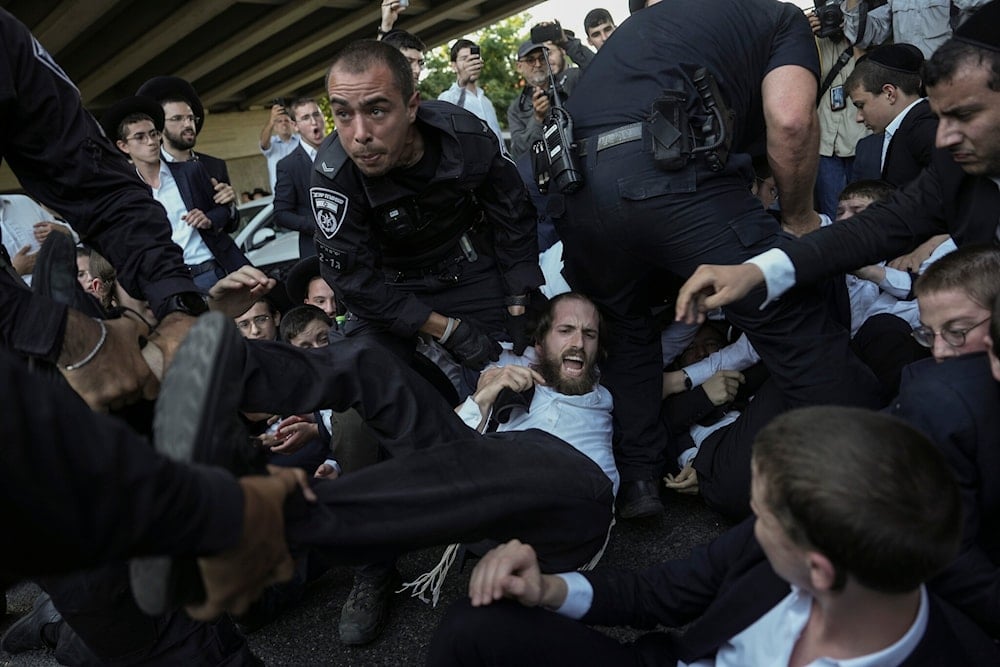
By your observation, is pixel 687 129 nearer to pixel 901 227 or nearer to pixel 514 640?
pixel 901 227

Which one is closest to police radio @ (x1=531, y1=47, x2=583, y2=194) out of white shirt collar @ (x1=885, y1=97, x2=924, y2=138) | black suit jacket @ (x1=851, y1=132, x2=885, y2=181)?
white shirt collar @ (x1=885, y1=97, x2=924, y2=138)

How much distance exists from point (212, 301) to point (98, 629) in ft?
2.83

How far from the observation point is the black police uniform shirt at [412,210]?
8.81ft

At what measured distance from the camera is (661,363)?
297cm

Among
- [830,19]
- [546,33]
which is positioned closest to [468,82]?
[546,33]

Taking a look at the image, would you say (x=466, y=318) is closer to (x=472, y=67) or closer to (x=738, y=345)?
(x=738, y=345)

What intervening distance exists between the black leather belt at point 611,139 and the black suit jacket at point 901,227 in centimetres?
56

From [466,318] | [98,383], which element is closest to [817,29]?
[466,318]

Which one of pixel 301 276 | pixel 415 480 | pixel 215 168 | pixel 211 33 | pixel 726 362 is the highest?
pixel 211 33

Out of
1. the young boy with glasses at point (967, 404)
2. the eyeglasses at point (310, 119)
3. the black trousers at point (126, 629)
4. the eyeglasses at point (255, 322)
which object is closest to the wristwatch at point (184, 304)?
the black trousers at point (126, 629)

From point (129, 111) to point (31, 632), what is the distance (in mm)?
2764

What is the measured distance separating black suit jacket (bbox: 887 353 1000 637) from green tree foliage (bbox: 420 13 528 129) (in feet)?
44.3

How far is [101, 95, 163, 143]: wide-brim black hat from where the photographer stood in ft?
13.8

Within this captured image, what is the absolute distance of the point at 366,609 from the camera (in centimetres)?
248
